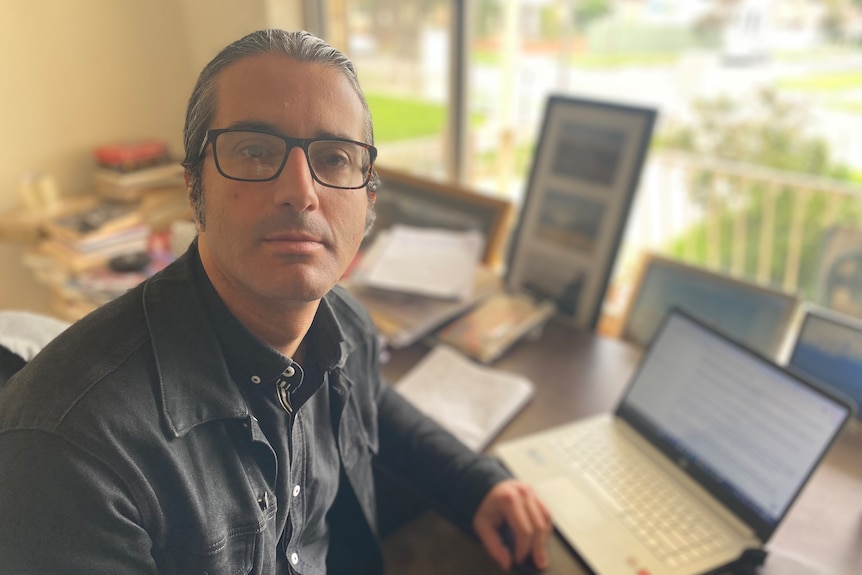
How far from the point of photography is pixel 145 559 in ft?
1.87

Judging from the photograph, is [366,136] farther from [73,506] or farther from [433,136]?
[433,136]

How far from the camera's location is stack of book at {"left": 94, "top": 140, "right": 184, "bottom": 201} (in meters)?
2.12

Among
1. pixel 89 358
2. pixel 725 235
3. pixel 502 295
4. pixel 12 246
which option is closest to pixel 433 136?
pixel 502 295

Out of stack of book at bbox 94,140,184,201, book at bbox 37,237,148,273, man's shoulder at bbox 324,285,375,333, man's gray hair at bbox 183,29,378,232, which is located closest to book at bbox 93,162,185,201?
stack of book at bbox 94,140,184,201

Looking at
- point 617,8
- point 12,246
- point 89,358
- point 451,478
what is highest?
point 617,8

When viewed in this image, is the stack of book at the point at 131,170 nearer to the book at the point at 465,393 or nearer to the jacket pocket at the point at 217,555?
the book at the point at 465,393

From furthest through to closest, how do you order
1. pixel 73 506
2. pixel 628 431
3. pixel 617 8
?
pixel 617 8 < pixel 628 431 < pixel 73 506

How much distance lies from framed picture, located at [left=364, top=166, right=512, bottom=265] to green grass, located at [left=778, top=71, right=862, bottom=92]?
1.03 meters

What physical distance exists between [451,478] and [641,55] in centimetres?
171

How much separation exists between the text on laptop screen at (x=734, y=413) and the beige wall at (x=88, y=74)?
1685 millimetres

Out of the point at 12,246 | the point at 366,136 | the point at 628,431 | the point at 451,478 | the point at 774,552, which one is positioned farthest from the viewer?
the point at 12,246

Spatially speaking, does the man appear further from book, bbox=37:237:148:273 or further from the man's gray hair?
book, bbox=37:237:148:273

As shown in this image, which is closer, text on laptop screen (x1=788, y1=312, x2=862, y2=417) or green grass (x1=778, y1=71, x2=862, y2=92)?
text on laptop screen (x1=788, y1=312, x2=862, y2=417)

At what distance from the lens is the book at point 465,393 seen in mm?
1141
